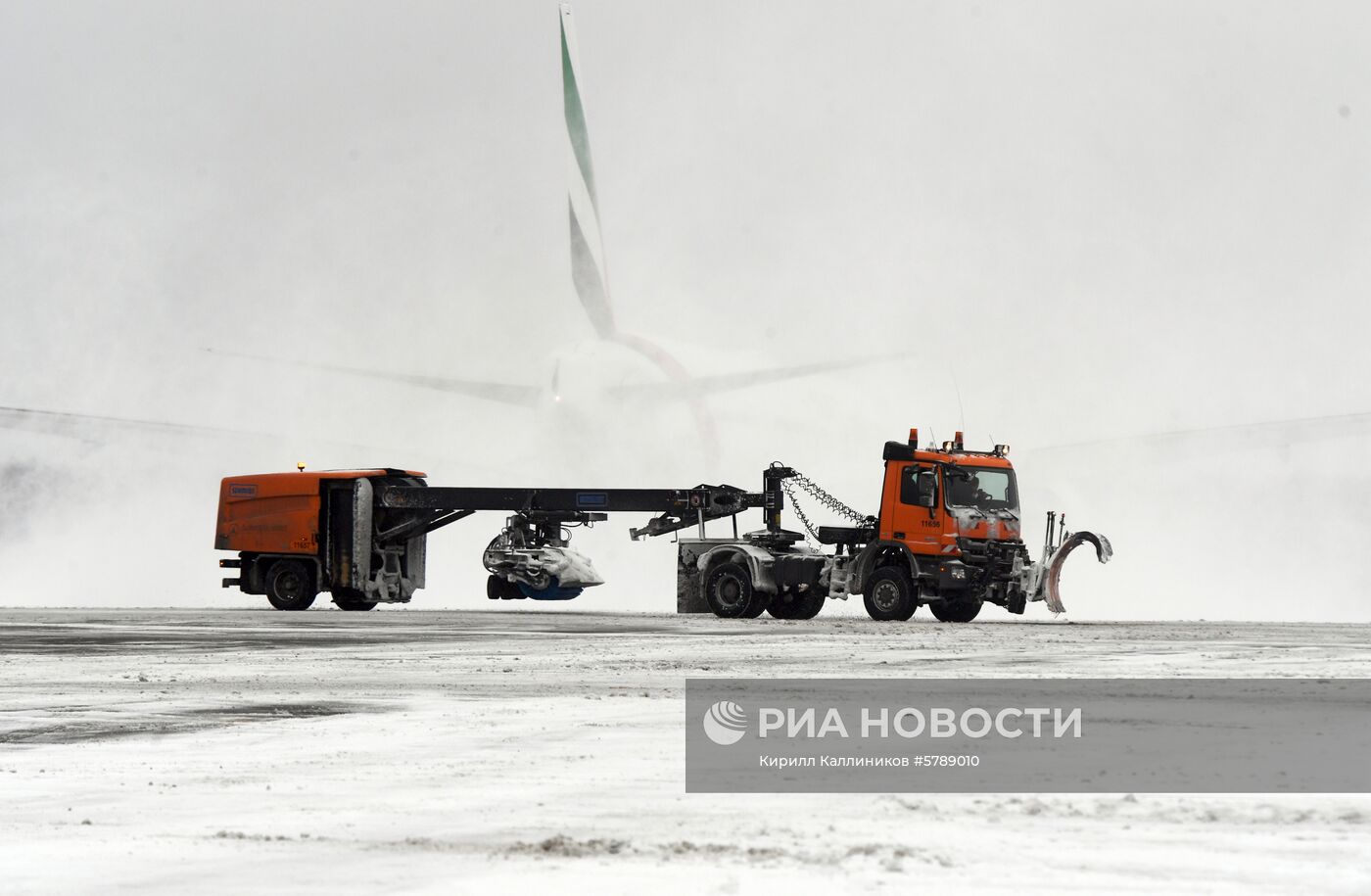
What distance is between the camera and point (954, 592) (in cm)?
2627

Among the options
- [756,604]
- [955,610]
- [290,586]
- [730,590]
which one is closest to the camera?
[955,610]

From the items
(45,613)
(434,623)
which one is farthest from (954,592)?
(45,613)

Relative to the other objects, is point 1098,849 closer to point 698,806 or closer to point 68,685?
point 698,806

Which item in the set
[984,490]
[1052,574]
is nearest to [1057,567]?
[1052,574]

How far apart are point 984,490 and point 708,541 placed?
17.2ft

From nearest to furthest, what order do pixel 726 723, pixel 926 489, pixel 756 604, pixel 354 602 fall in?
pixel 726 723 < pixel 926 489 < pixel 756 604 < pixel 354 602

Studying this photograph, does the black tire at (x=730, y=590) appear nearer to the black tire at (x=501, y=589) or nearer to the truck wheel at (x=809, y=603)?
the truck wheel at (x=809, y=603)

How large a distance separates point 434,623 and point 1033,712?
682 inches

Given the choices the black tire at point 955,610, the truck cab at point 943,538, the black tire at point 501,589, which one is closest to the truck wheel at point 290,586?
the black tire at point 501,589

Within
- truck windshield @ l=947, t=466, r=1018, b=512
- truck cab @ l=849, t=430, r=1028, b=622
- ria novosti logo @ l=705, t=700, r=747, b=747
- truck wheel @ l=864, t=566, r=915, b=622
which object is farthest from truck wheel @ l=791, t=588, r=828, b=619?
ria novosti logo @ l=705, t=700, r=747, b=747

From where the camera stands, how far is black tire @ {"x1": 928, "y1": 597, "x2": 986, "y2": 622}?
26625 mm

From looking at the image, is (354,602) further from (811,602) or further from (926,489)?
(926,489)

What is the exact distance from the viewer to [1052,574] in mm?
25547

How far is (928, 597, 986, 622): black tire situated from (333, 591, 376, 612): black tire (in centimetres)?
1282
